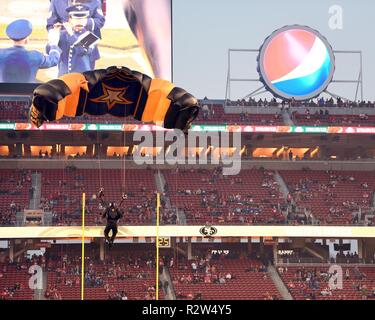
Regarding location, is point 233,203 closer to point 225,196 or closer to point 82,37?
point 225,196

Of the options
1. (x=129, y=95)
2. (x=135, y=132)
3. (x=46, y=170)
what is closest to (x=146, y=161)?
(x=135, y=132)

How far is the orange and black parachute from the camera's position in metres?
25.5

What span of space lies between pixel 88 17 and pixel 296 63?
1181 cm

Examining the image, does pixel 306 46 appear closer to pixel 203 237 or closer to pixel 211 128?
pixel 211 128

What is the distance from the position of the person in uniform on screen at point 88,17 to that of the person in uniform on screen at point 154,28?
153 cm

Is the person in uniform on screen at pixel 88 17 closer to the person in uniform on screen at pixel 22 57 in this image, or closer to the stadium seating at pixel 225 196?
the person in uniform on screen at pixel 22 57

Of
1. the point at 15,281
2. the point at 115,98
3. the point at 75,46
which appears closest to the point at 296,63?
the point at 75,46

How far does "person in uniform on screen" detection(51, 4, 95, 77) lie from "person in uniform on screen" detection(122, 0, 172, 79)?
2.45 meters

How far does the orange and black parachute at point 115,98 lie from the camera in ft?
83.7

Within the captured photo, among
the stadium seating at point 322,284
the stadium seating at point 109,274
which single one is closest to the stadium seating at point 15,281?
the stadium seating at point 109,274

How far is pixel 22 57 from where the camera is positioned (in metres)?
52.8

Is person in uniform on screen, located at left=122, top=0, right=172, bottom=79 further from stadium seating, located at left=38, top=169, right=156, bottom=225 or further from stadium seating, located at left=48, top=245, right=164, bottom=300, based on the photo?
stadium seating, located at left=48, top=245, right=164, bottom=300

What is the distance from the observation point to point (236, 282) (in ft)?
142

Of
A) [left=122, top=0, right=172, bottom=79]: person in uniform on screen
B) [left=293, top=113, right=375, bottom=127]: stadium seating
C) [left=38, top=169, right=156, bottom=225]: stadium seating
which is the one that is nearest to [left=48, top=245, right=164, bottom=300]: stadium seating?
[left=38, top=169, right=156, bottom=225]: stadium seating
